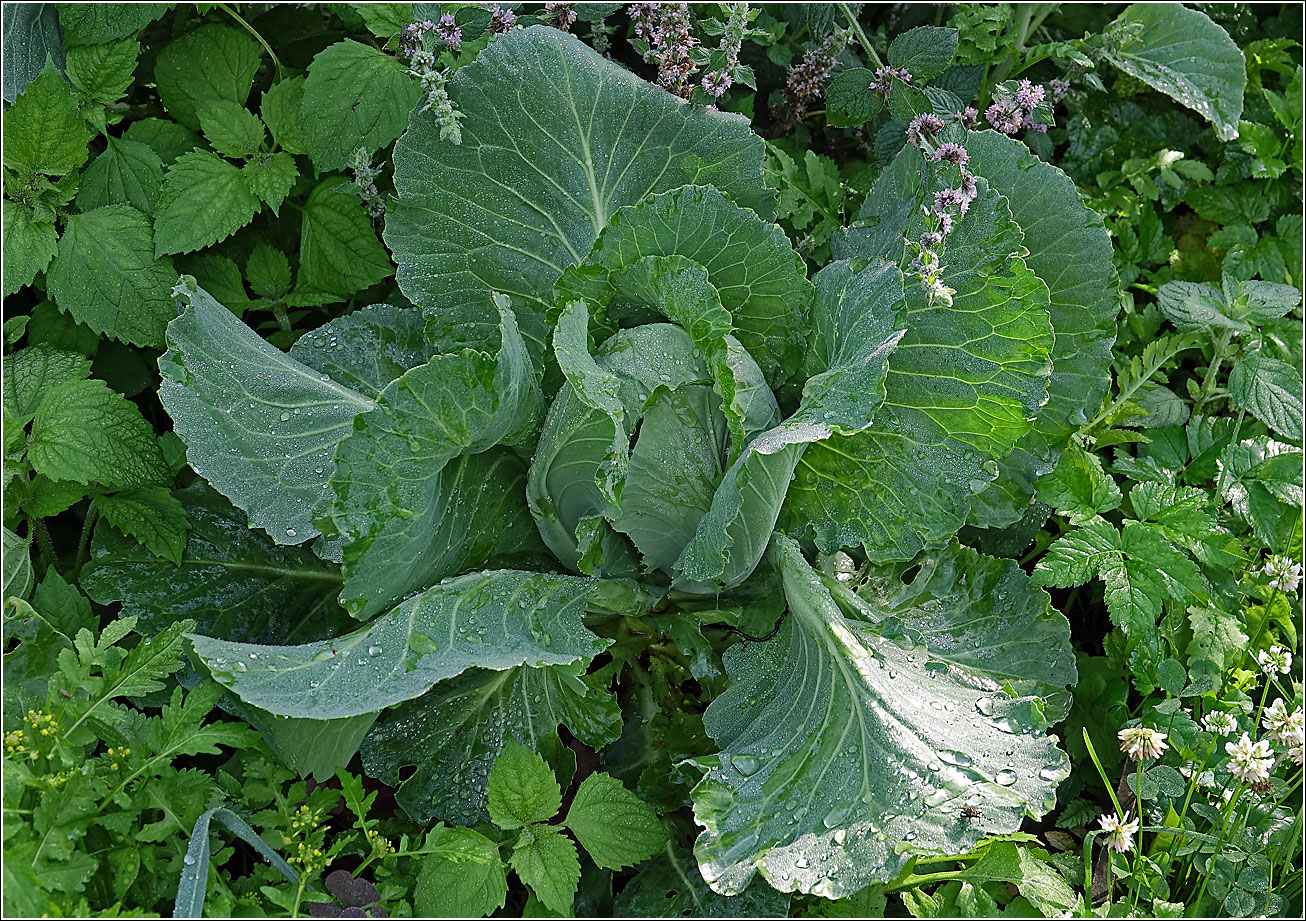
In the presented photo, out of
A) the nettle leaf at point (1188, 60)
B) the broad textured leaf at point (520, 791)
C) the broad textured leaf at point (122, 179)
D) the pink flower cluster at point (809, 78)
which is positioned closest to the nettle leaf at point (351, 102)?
the broad textured leaf at point (122, 179)

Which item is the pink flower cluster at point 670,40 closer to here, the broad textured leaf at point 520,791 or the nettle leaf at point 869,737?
the nettle leaf at point 869,737

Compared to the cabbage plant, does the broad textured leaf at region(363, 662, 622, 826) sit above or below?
below

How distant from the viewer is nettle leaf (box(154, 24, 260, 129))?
262 centimetres

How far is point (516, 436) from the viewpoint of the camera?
2.21 meters

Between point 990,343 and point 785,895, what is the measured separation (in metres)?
1.17

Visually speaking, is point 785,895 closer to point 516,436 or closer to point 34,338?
point 516,436

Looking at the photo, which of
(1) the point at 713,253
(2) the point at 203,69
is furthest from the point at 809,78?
(2) the point at 203,69

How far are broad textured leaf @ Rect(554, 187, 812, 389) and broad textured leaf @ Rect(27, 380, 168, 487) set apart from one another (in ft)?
3.19

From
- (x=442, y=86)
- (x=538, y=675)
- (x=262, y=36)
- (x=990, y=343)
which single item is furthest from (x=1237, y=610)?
(x=262, y=36)

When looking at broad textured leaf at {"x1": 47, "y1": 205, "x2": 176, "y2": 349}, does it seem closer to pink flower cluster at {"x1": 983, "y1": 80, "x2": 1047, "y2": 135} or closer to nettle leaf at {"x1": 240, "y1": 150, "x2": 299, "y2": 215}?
nettle leaf at {"x1": 240, "y1": 150, "x2": 299, "y2": 215}

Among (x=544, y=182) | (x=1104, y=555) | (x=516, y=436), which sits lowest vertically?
(x=1104, y=555)

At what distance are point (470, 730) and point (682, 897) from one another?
57 centimetres

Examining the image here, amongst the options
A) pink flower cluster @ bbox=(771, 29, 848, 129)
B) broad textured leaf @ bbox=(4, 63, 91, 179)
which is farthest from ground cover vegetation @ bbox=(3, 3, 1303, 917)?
pink flower cluster @ bbox=(771, 29, 848, 129)

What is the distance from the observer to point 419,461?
1909mm
